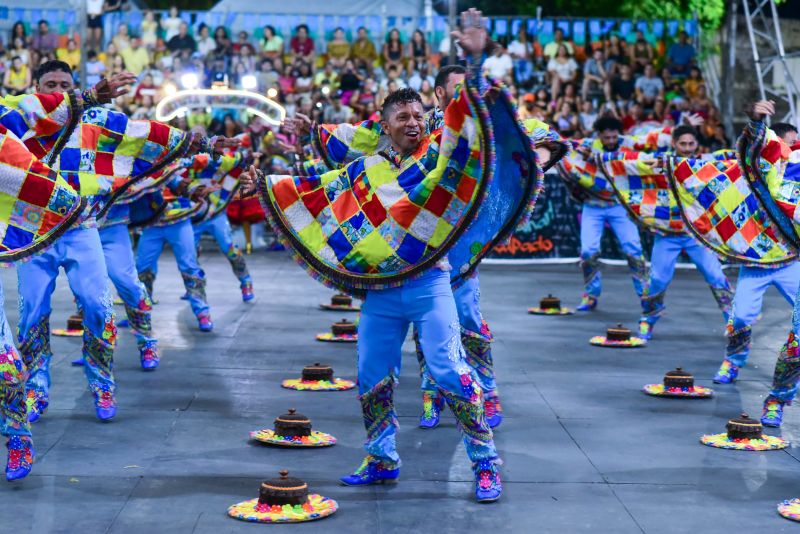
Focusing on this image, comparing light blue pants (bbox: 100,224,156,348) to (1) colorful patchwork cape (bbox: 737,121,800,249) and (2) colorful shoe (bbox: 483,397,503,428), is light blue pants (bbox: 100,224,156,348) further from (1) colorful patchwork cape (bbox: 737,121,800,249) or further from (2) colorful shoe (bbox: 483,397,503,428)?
(1) colorful patchwork cape (bbox: 737,121,800,249)

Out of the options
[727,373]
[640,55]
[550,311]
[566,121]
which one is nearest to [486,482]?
[727,373]

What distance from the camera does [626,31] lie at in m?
22.6

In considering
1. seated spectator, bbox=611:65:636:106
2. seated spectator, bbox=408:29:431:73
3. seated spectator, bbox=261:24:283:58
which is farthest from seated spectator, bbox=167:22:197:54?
seated spectator, bbox=611:65:636:106

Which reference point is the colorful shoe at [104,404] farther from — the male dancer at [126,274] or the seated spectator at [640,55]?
the seated spectator at [640,55]

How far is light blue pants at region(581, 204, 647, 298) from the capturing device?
1283 centimetres

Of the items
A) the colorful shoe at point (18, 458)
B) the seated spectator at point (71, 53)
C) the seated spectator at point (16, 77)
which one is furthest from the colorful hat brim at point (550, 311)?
the seated spectator at point (71, 53)

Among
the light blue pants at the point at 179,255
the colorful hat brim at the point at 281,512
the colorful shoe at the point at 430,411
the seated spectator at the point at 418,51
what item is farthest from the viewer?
the seated spectator at the point at 418,51

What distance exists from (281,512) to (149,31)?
1890 centimetres

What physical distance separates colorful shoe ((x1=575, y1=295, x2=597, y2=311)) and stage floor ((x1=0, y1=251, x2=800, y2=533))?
1448 mm

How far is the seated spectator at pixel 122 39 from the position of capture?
2294cm

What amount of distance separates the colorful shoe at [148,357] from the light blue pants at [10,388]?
3.23 meters

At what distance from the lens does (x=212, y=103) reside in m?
20.7

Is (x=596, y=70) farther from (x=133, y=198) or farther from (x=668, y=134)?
(x=133, y=198)

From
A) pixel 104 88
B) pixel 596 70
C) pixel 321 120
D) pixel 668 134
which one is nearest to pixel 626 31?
Answer: pixel 596 70
